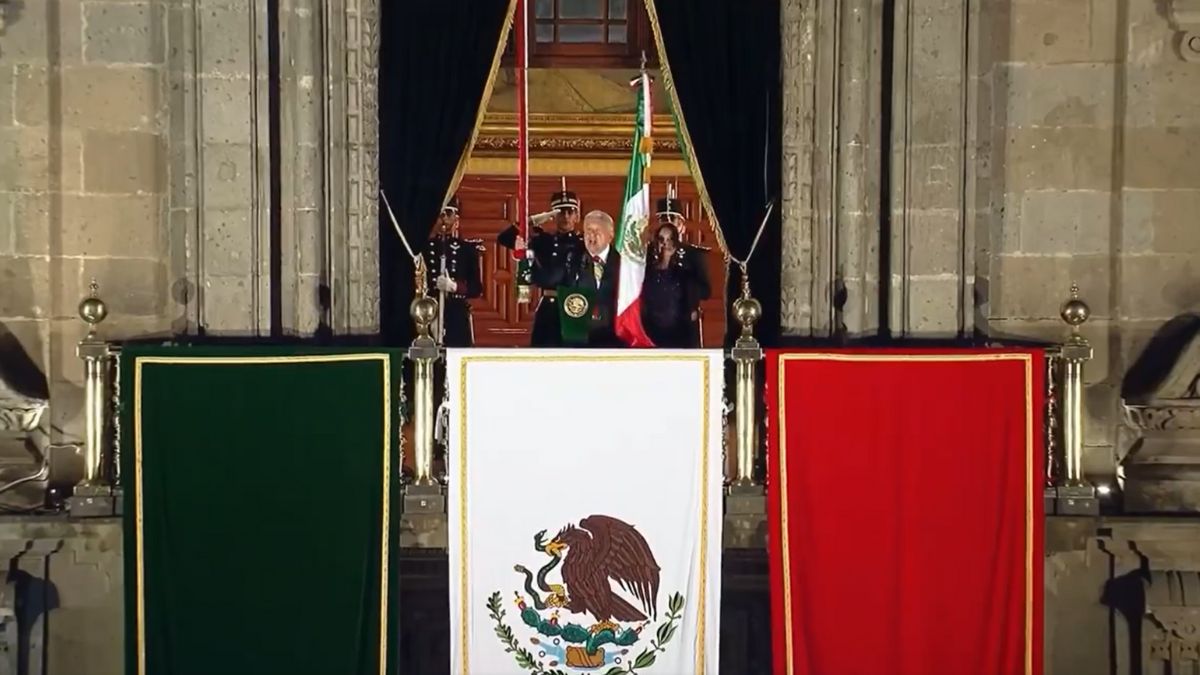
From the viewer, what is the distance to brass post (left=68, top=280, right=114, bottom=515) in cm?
565

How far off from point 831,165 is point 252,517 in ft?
9.72

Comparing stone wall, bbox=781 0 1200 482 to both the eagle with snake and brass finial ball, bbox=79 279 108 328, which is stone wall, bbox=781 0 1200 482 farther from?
brass finial ball, bbox=79 279 108 328

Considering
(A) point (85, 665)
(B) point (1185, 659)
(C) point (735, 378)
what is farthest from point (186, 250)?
Result: (B) point (1185, 659)

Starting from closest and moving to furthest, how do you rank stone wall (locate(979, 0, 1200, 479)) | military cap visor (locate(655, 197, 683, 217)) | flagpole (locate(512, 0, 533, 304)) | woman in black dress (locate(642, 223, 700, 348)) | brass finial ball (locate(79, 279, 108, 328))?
brass finial ball (locate(79, 279, 108, 328)) < stone wall (locate(979, 0, 1200, 479)) < flagpole (locate(512, 0, 533, 304)) < woman in black dress (locate(642, 223, 700, 348)) < military cap visor (locate(655, 197, 683, 217))

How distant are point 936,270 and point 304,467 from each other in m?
2.88

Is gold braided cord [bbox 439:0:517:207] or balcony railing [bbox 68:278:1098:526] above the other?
gold braided cord [bbox 439:0:517:207]

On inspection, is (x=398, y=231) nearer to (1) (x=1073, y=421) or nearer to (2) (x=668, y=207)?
(2) (x=668, y=207)

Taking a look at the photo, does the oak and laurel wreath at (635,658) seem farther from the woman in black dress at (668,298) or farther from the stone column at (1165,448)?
the stone column at (1165,448)

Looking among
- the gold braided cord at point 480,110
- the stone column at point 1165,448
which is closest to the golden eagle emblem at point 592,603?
the gold braided cord at point 480,110

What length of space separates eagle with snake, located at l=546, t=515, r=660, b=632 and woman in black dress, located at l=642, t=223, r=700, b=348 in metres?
1.25

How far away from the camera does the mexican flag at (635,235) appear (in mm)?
6328

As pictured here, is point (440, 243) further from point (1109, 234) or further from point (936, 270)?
point (1109, 234)

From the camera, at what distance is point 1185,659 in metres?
5.90

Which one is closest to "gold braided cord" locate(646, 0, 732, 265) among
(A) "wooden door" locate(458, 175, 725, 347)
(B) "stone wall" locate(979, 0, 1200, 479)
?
(B) "stone wall" locate(979, 0, 1200, 479)
